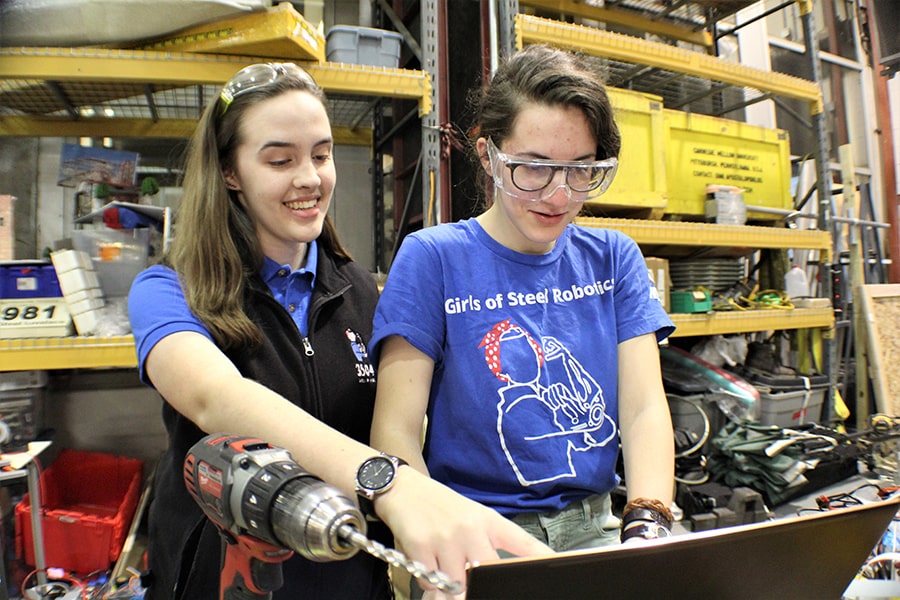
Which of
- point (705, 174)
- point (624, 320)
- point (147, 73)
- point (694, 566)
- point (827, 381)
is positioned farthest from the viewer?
point (827, 381)

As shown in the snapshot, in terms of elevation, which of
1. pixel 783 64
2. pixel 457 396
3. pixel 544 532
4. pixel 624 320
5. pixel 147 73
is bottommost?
pixel 544 532

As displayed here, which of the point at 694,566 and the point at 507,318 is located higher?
the point at 507,318

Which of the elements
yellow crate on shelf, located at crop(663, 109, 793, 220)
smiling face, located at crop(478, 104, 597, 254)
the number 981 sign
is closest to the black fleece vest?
smiling face, located at crop(478, 104, 597, 254)

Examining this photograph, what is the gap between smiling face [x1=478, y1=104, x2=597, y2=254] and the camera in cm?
91

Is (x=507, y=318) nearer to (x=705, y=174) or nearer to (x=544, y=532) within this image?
(x=544, y=532)

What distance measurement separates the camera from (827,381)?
2.87m

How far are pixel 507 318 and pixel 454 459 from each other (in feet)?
0.88

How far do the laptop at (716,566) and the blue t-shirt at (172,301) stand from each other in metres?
0.59

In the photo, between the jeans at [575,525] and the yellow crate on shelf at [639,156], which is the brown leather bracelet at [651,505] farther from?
the yellow crate on shelf at [639,156]

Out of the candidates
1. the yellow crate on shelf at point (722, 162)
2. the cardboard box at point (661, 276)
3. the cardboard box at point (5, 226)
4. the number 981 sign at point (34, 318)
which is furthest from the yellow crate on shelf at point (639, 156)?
the cardboard box at point (5, 226)

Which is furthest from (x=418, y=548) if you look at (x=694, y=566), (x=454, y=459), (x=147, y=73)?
(x=147, y=73)

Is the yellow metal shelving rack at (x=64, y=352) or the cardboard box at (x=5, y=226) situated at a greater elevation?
the cardboard box at (x=5, y=226)

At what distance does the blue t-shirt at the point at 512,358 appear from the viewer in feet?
2.97

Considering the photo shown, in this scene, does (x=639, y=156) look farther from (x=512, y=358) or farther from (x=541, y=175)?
(x=512, y=358)
